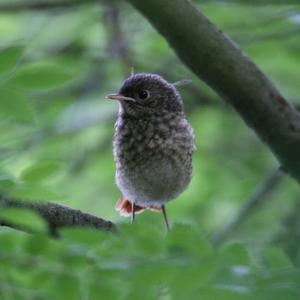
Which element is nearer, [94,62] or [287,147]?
[287,147]

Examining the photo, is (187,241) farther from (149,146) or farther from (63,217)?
(149,146)

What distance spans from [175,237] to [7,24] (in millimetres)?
7559

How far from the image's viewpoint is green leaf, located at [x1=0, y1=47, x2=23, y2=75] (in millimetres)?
2605

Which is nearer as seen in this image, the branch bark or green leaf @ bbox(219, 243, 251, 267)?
green leaf @ bbox(219, 243, 251, 267)

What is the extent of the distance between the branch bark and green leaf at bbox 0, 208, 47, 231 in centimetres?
175

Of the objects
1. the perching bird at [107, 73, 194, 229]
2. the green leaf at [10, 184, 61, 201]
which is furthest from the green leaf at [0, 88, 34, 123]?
the perching bird at [107, 73, 194, 229]

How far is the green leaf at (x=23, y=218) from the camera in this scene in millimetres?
2416

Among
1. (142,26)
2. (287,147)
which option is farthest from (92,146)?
(287,147)

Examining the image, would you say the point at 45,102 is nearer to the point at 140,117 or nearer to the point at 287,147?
the point at 140,117

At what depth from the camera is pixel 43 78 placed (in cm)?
265

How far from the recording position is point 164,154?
550cm

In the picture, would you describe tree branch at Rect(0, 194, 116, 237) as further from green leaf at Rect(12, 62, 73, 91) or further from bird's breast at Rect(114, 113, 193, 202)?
bird's breast at Rect(114, 113, 193, 202)

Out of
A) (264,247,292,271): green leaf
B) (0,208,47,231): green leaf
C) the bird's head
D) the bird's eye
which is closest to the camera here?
(0,208,47,231): green leaf

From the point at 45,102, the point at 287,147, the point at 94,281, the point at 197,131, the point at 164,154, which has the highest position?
the point at 94,281
